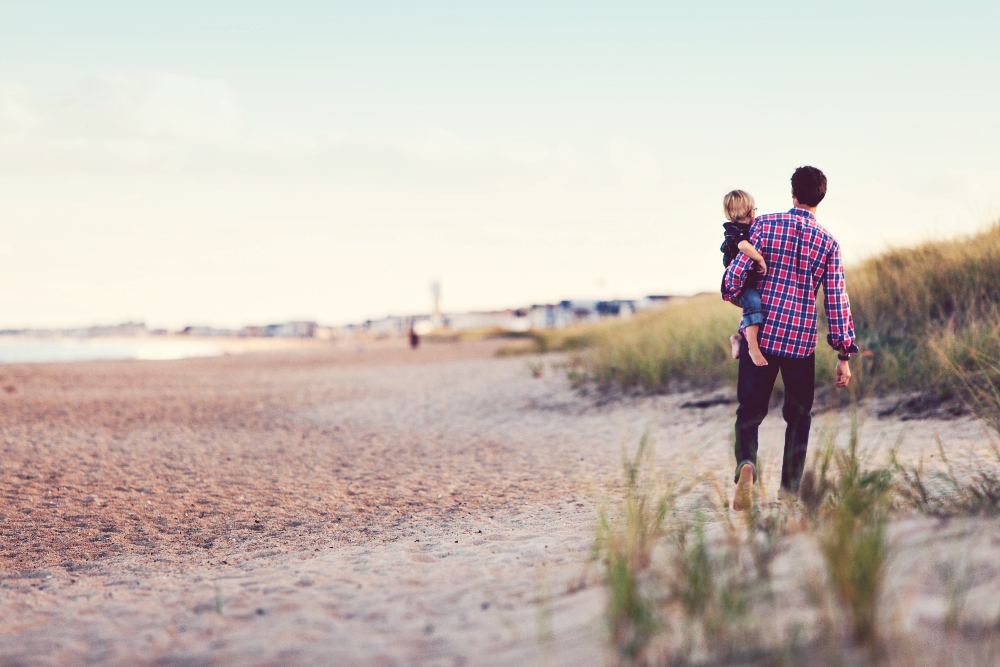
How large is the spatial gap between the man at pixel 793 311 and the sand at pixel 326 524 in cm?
54

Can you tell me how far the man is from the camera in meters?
3.86

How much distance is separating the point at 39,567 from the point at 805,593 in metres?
3.95

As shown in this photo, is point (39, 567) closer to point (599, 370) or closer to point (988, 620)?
point (988, 620)

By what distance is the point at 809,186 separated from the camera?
3928 mm

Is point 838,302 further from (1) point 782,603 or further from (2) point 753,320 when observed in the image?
(1) point 782,603

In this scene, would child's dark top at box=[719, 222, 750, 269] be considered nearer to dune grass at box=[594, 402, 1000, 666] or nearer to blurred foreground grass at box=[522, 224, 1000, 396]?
dune grass at box=[594, 402, 1000, 666]

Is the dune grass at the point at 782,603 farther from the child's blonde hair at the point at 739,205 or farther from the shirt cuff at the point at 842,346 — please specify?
the child's blonde hair at the point at 739,205

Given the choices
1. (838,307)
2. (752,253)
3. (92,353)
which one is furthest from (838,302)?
(92,353)

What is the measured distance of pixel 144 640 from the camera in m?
2.69

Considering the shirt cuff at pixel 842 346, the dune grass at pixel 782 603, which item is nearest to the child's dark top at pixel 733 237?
the shirt cuff at pixel 842 346

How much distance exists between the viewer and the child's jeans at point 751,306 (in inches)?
153

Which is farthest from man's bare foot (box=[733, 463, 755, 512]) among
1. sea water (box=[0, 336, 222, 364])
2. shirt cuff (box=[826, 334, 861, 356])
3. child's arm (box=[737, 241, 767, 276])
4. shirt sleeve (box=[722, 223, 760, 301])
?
sea water (box=[0, 336, 222, 364])

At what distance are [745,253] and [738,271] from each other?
4.0 inches

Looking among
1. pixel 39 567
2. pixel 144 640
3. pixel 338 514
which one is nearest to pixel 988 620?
pixel 144 640
